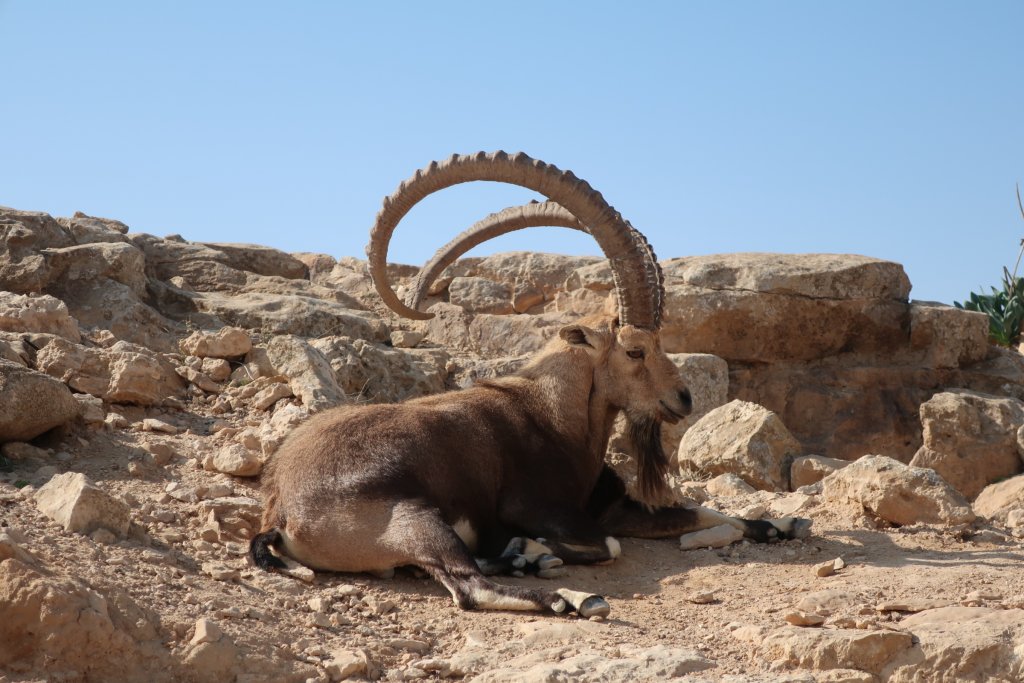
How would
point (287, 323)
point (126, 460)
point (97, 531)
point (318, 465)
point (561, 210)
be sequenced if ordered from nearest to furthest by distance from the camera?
point (97, 531) < point (318, 465) < point (126, 460) < point (561, 210) < point (287, 323)

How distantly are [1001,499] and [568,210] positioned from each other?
394cm

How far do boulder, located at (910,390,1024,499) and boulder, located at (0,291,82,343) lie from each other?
25.7 ft

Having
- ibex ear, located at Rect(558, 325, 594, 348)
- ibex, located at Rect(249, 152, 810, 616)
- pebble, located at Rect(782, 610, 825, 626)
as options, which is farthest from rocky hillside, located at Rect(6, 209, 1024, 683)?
ibex ear, located at Rect(558, 325, 594, 348)

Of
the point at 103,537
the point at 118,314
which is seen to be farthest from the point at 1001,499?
the point at 118,314

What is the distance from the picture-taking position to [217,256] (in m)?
11.8

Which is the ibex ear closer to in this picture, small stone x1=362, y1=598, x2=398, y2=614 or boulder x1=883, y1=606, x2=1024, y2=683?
small stone x1=362, y1=598, x2=398, y2=614

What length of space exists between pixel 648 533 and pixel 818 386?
656 centimetres

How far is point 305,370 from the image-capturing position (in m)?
8.39

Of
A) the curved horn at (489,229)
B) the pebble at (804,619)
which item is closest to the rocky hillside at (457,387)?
the pebble at (804,619)

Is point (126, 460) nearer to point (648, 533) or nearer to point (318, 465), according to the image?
point (318, 465)

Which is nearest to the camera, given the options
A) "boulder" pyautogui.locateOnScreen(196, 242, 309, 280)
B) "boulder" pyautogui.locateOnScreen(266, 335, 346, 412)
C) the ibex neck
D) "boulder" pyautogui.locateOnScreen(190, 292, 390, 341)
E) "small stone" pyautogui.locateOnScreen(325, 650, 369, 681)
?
"small stone" pyautogui.locateOnScreen(325, 650, 369, 681)

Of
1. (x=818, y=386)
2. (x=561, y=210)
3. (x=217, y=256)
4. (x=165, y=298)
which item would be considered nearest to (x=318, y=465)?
(x=561, y=210)

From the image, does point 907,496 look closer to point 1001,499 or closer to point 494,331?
point 1001,499

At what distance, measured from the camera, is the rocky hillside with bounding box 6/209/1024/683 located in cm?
477
